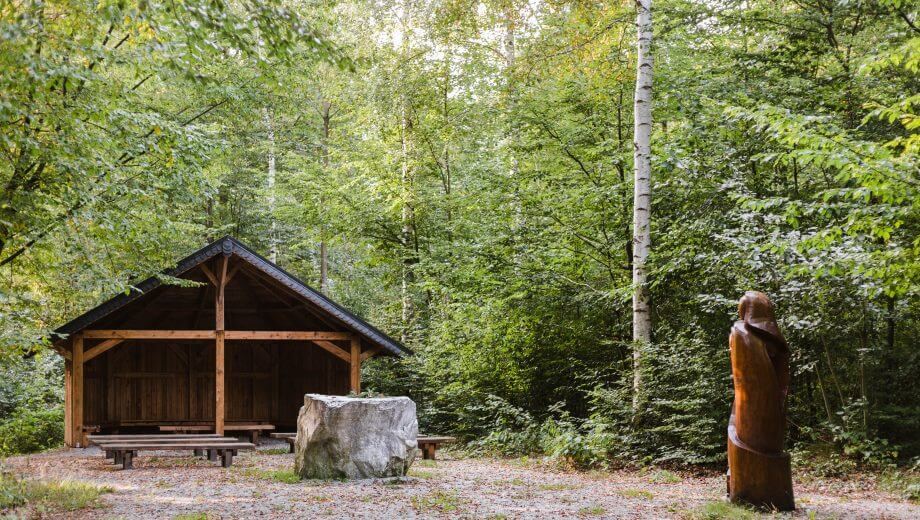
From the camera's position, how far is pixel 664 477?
34.3 feet

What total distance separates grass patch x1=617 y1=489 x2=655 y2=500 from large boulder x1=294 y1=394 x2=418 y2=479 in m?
2.73

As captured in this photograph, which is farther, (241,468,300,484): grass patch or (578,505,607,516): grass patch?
(241,468,300,484): grass patch

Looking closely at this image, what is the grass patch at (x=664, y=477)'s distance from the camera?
1024 centimetres

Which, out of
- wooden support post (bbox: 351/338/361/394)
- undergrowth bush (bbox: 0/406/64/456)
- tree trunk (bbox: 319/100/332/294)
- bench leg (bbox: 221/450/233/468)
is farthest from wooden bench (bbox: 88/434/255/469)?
tree trunk (bbox: 319/100/332/294)

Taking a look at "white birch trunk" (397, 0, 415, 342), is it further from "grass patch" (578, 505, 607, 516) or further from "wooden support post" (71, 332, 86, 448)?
"grass patch" (578, 505, 607, 516)

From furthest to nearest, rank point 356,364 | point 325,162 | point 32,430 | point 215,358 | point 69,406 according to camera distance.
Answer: point 325,162, point 32,430, point 215,358, point 69,406, point 356,364

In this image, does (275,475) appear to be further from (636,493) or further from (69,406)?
(69,406)

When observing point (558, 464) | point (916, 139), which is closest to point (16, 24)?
point (916, 139)

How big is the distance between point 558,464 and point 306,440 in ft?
13.0

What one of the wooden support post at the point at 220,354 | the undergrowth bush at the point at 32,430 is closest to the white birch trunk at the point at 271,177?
the undergrowth bush at the point at 32,430

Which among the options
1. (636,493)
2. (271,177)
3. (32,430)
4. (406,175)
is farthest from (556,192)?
(32,430)

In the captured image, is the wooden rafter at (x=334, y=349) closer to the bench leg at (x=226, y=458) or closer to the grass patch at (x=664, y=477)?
the bench leg at (x=226, y=458)

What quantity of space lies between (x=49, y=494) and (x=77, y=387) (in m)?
6.84

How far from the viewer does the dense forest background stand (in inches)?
333
